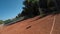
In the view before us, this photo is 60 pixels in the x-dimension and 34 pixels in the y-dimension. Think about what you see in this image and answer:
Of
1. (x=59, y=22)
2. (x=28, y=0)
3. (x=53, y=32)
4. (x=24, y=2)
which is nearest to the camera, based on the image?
(x=53, y=32)

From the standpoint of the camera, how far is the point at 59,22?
1579 cm

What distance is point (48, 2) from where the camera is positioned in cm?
2777

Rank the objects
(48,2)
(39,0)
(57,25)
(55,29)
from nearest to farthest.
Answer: (55,29) < (57,25) < (48,2) < (39,0)

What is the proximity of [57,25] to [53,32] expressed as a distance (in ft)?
6.95

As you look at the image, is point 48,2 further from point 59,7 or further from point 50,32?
point 50,32

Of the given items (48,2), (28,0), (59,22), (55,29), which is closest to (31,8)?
(28,0)

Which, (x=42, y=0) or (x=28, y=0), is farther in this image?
Result: (x=28, y=0)

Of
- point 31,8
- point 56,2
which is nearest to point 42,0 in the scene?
point 56,2

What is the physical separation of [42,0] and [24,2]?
8.98 meters

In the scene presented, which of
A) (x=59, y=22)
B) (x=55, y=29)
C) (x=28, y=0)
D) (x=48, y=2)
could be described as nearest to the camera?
(x=55, y=29)

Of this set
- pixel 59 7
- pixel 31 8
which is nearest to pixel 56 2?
pixel 59 7

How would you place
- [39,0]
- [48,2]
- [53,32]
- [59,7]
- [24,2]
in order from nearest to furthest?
[53,32] → [59,7] → [48,2] → [39,0] → [24,2]

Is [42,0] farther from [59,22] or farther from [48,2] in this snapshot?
[59,22]

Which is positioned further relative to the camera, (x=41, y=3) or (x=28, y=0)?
(x=28, y=0)
